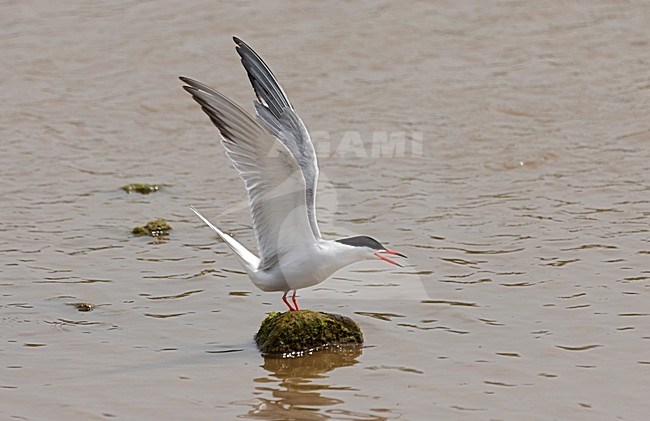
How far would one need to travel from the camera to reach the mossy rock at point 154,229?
24.2 ft

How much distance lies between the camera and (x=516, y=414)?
4.73m

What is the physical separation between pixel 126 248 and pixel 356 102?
146 inches

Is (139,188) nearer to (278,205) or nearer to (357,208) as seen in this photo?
(357,208)

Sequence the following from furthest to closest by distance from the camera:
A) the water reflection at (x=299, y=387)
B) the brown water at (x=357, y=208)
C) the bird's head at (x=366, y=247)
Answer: the bird's head at (x=366, y=247)
the brown water at (x=357, y=208)
the water reflection at (x=299, y=387)

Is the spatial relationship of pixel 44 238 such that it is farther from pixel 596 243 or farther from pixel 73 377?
pixel 596 243

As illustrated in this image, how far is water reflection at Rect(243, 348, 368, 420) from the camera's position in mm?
4844

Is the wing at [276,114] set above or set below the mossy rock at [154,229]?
above

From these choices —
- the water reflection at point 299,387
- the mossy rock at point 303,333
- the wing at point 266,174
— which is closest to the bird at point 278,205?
the wing at point 266,174

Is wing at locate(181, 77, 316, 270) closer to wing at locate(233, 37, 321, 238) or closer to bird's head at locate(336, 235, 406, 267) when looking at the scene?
bird's head at locate(336, 235, 406, 267)

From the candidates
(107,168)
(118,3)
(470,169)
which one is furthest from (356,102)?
(118,3)

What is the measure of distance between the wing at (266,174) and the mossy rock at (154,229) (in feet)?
6.57

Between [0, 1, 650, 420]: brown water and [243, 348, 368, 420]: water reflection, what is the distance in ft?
0.05

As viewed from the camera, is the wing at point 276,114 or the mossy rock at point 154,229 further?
the mossy rock at point 154,229

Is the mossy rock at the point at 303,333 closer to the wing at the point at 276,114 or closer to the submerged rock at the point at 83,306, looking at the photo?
the wing at the point at 276,114
